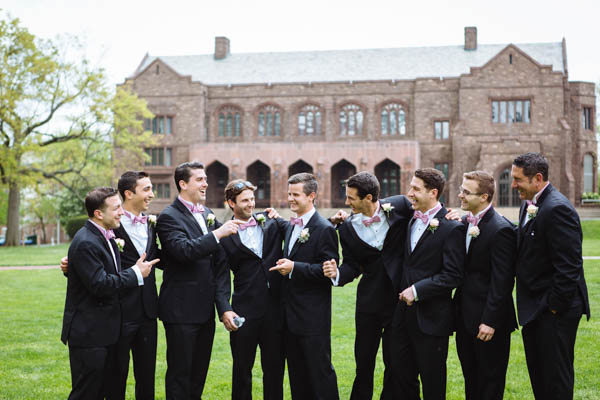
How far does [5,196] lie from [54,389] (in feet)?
125

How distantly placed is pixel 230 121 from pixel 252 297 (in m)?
40.2

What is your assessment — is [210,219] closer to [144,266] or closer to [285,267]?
[144,266]

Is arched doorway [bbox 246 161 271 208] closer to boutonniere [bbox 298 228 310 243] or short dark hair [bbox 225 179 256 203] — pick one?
short dark hair [bbox 225 179 256 203]

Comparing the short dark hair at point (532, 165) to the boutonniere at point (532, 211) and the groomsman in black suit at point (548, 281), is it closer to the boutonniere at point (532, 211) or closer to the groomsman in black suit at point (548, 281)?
the groomsman in black suit at point (548, 281)

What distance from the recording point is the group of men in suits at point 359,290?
4.76 meters

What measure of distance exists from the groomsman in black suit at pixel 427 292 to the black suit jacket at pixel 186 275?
1609 millimetres

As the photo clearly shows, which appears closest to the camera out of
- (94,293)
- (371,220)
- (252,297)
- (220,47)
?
(94,293)

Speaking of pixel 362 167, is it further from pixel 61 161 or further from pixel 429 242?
pixel 429 242

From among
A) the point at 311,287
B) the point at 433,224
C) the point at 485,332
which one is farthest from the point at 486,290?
the point at 311,287

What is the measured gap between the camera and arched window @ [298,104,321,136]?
43938 millimetres

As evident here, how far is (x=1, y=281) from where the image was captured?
16453mm

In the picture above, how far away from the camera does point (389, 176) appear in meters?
42.6

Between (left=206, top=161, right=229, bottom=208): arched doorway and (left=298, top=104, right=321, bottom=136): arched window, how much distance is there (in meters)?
6.49

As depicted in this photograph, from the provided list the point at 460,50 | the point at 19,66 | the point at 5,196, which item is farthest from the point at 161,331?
the point at 460,50
